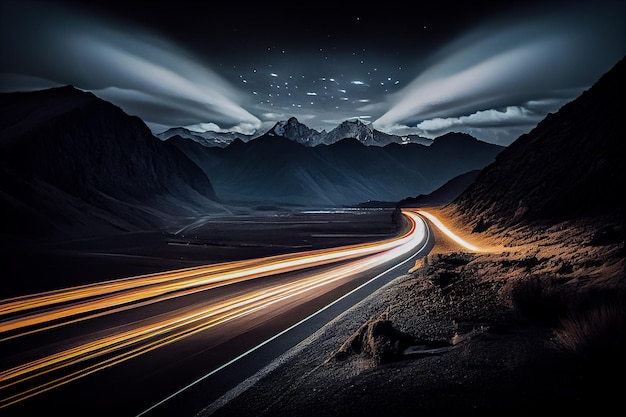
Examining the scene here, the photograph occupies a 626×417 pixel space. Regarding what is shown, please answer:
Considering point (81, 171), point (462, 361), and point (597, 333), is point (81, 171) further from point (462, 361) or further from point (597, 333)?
point (597, 333)

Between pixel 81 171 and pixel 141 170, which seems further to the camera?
pixel 141 170

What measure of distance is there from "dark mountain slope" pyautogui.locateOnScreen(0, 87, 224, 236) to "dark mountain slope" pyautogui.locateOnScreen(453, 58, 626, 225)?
4401 centimetres

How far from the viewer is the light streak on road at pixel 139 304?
6789mm

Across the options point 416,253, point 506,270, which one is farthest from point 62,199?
point 506,270

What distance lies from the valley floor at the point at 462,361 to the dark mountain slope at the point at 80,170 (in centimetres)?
3843

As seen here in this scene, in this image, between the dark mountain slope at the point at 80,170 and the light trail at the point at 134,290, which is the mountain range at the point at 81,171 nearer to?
the dark mountain slope at the point at 80,170

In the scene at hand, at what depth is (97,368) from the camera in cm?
681

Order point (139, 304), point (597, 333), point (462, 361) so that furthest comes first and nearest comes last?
1. point (139, 304)
2. point (462, 361)
3. point (597, 333)

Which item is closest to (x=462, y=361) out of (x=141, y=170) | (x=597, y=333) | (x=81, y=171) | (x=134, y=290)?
(x=597, y=333)

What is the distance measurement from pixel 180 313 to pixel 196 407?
576 cm

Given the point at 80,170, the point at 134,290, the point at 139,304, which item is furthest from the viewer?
the point at 80,170

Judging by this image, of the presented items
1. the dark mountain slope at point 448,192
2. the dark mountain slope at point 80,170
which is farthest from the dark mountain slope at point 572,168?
the dark mountain slope at point 448,192

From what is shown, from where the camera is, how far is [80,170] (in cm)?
6397

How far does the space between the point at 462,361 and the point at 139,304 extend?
10240 millimetres
